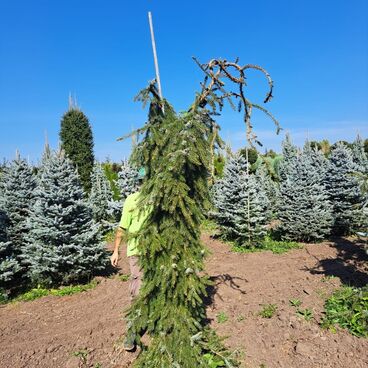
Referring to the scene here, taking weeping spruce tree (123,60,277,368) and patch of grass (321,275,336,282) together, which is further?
patch of grass (321,275,336,282)

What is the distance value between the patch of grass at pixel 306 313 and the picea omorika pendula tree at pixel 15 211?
17.4 ft

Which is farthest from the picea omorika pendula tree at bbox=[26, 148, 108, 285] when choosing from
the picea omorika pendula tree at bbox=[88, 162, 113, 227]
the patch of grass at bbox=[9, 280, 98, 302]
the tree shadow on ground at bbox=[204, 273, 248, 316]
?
the picea omorika pendula tree at bbox=[88, 162, 113, 227]

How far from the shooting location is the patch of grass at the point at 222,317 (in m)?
4.33

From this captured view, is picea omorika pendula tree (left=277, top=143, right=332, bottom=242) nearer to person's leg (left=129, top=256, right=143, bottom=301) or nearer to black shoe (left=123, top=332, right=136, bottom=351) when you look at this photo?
person's leg (left=129, top=256, right=143, bottom=301)

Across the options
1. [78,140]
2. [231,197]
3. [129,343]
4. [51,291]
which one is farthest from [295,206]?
[78,140]

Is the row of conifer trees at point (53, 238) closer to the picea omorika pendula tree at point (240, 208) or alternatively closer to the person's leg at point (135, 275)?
the person's leg at point (135, 275)

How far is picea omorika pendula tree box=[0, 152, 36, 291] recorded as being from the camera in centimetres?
664

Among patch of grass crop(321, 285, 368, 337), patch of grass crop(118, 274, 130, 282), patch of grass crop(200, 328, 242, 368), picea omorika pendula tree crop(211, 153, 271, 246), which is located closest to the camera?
patch of grass crop(200, 328, 242, 368)

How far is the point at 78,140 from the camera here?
17422mm

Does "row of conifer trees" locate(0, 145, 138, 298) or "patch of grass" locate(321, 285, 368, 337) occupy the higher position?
"row of conifer trees" locate(0, 145, 138, 298)

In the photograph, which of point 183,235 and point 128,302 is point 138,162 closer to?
point 183,235

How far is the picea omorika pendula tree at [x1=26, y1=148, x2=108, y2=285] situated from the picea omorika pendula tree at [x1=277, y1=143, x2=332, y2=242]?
16.9 feet

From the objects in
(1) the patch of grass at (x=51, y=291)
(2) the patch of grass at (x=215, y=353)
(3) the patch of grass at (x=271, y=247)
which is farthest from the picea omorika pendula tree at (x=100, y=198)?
(2) the patch of grass at (x=215, y=353)

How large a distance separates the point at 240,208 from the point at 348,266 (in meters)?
3.25
